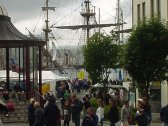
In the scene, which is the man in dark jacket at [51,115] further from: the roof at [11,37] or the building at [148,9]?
the building at [148,9]

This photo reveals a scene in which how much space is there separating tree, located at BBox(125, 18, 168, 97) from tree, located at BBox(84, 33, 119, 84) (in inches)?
761

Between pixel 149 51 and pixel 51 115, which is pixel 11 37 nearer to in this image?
pixel 149 51

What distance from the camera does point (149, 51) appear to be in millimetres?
35031

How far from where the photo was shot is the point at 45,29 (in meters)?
134

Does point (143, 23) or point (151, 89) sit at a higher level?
point (143, 23)

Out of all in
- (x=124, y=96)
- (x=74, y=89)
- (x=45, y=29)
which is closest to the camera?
(x=124, y=96)

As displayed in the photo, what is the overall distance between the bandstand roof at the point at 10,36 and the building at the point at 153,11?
735cm

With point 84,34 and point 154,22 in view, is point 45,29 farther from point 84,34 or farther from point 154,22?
point 154,22

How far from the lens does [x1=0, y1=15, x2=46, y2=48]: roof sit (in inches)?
1465

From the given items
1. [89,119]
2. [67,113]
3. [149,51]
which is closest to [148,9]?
[149,51]

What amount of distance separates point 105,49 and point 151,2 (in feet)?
42.0

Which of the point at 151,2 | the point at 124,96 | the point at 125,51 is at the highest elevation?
the point at 151,2

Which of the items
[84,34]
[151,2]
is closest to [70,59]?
[84,34]

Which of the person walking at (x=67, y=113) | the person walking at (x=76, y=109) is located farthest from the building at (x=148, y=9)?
the person walking at (x=76, y=109)
